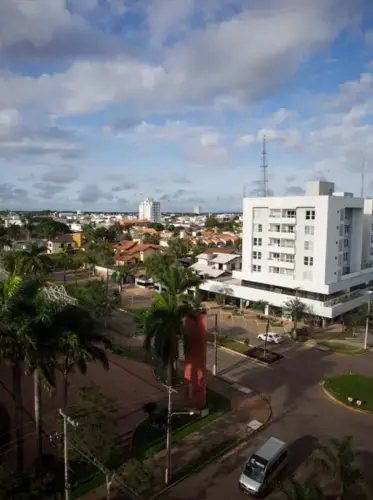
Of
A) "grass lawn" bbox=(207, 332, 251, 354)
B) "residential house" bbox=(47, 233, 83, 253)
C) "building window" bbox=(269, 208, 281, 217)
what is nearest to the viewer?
"grass lawn" bbox=(207, 332, 251, 354)

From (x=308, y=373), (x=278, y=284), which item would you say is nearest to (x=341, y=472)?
(x=308, y=373)

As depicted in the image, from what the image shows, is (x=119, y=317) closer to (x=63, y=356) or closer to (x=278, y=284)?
(x=278, y=284)

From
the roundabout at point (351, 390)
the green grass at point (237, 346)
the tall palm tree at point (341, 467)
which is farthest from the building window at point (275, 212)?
the tall palm tree at point (341, 467)

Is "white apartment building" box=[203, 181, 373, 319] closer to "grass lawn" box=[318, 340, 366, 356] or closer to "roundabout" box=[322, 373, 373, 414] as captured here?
"grass lawn" box=[318, 340, 366, 356]

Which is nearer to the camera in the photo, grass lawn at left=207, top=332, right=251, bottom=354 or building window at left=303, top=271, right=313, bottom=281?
grass lawn at left=207, top=332, right=251, bottom=354

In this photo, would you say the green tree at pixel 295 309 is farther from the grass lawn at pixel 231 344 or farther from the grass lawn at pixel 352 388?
the grass lawn at pixel 352 388

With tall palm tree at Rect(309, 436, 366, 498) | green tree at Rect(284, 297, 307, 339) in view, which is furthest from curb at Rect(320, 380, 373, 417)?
green tree at Rect(284, 297, 307, 339)

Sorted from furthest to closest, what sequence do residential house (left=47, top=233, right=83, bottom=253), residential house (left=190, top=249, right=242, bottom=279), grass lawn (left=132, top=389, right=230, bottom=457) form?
residential house (left=47, top=233, right=83, bottom=253), residential house (left=190, top=249, right=242, bottom=279), grass lawn (left=132, top=389, right=230, bottom=457)

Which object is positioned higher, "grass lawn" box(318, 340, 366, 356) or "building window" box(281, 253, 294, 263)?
"building window" box(281, 253, 294, 263)
